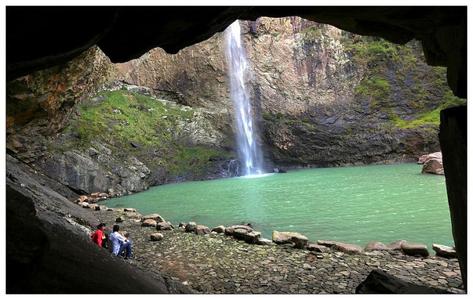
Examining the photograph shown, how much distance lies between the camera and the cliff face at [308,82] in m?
60.0

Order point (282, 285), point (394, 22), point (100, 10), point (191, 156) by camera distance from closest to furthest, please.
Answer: point (100, 10), point (394, 22), point (282, 285), point (191, 156)

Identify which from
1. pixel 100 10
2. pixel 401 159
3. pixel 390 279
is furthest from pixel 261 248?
pixel 401 159

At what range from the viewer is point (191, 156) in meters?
52.3

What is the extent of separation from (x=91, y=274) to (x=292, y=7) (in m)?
6.24

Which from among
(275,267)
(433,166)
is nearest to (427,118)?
(433,166)

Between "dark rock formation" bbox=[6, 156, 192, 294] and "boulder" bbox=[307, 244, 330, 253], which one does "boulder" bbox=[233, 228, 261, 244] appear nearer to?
"boulder" bbox=[307, 244, 330, 253]

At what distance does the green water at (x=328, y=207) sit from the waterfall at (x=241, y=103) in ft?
62.9

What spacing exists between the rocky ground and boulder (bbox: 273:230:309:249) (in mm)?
305

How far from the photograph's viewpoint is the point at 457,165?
6.96 meters

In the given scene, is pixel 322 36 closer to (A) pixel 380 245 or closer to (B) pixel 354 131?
(B) pixel 354 131

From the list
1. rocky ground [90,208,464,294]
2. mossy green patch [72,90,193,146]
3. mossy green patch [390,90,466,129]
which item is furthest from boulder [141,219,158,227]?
mossy green patch [390,90,466,129]

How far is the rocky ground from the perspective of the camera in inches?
400

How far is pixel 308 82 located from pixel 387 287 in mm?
59442

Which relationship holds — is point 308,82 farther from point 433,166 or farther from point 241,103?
point 433,166
